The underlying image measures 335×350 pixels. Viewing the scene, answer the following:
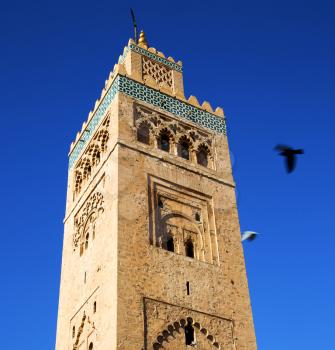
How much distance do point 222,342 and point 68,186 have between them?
595 centimetres

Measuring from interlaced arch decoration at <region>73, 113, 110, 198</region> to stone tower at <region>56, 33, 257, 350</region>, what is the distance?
29 mm

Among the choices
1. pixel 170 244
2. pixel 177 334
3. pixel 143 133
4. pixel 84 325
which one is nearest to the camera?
pixel 177 334

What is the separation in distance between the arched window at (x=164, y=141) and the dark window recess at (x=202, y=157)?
0.83 m

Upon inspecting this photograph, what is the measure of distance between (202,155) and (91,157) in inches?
103

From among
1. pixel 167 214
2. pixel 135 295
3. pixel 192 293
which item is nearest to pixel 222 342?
pixel 192 293

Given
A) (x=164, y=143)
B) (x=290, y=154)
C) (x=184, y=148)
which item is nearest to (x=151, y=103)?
(x=164, y=143)

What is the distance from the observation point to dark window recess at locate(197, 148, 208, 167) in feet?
45.8

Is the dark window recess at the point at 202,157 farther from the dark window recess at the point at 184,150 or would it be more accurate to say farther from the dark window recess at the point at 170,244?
the dark window recess at the point at 170,244

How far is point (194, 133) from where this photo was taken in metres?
14.2

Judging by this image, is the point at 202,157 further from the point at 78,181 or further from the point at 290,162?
the point at 290,162

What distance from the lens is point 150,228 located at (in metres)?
11.7

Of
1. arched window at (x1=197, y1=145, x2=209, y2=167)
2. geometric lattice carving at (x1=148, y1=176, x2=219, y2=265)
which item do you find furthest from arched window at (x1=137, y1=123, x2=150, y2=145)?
arched window at (x1=197, y1=145, x2=209, y2=167)

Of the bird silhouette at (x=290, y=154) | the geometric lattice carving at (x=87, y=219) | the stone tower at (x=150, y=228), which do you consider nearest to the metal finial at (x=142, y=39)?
the stone tower at (x=150, y=228)

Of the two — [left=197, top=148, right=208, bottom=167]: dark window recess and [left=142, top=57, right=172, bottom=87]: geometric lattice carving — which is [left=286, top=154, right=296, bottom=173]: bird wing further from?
[left=142, top=57, right=172, bottom=87]: geometric lattice carving
